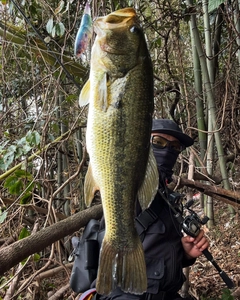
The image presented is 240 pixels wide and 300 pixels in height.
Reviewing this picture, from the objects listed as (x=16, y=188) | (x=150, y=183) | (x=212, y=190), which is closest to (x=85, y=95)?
(x=150, y=183)

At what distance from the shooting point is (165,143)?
200 centimetres

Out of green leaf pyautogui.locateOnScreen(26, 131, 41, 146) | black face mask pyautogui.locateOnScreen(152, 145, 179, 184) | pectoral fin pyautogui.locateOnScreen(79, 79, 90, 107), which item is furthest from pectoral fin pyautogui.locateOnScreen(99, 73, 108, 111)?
green leaf pyautogui.locateOnScreen(26, 131, 41, 146)

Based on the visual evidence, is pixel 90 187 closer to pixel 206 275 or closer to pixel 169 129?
pixel 169 129

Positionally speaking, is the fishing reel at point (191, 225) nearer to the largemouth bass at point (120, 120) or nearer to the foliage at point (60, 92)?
the largemouth bass at point (120, 120)

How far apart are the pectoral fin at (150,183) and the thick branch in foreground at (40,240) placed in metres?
0.55

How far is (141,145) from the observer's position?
4.27ft

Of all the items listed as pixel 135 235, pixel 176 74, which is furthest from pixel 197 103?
pixel 135 235

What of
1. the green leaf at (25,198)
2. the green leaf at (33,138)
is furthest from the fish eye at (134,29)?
the green leaf at (25,198)

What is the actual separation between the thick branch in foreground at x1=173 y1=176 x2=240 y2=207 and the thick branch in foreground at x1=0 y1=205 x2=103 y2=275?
1.03 m

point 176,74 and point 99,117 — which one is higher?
point 176,74

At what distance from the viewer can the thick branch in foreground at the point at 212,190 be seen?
3046mm

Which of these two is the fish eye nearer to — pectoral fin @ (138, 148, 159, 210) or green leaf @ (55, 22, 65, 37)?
pectoral fin @ (138, 148, 159, 210)

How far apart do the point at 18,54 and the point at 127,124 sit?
11.4 feet

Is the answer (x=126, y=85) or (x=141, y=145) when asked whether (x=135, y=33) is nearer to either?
(x=126, y=85)
